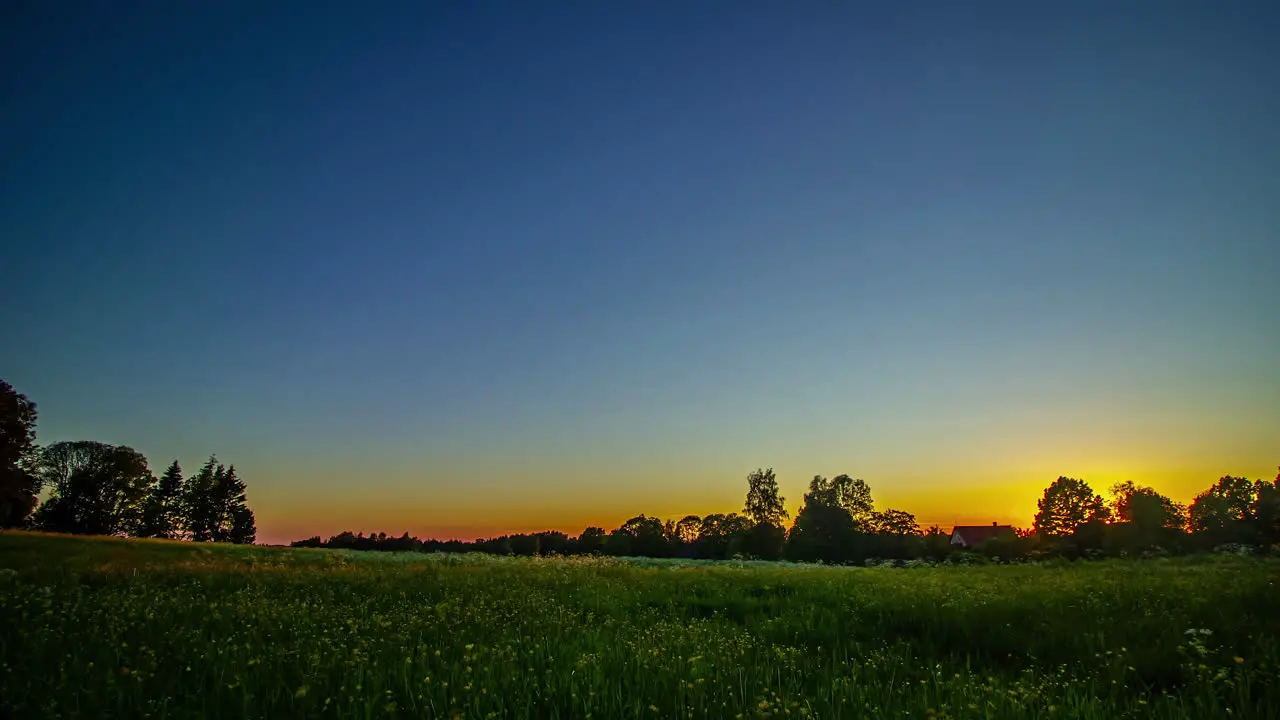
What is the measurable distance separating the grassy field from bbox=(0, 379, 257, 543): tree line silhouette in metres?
51.3

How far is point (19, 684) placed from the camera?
427 centimetres

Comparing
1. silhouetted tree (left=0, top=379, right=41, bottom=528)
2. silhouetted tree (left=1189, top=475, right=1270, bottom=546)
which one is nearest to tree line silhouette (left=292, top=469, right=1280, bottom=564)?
silhouetted tree (left=1189, top=475, right=1270, bottom=546)

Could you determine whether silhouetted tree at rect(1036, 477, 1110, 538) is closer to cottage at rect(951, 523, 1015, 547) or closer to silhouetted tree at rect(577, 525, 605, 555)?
cottage at rect(951, 523, 1015, 547)

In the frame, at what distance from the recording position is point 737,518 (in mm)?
92000

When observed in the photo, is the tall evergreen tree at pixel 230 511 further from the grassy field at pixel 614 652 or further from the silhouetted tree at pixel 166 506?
the grassy field at pixel 614 652

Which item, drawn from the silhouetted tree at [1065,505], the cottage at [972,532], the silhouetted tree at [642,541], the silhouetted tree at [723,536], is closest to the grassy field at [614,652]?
the silhouetted tree at [642,541]

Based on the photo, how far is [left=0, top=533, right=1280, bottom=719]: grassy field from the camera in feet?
13.7

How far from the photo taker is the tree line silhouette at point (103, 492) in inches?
1807

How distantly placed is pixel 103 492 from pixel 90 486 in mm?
1858

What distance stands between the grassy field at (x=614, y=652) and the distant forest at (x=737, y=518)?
4617cm

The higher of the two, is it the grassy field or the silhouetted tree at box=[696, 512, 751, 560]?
the grassy field

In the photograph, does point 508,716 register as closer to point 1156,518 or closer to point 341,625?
point 341,625

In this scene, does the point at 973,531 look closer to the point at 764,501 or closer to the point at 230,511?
the point at 764,501

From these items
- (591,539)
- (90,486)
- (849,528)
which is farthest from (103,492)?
(849,528)
